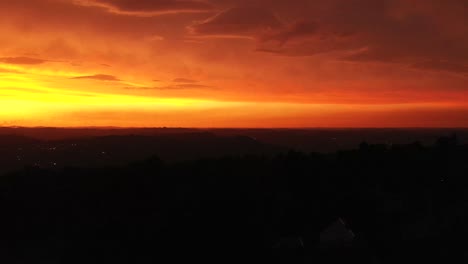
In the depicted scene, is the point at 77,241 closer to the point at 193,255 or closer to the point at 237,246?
the point at 193,255

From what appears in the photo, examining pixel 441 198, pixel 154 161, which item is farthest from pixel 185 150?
pixel 441 198

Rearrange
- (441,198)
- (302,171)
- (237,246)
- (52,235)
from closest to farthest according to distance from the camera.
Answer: (237,246) < (52,235) < (441,198) < (302,171)

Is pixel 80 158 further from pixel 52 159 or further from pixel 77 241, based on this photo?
pixel 77 241

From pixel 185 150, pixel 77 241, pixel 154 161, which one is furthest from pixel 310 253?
pixel 185 150

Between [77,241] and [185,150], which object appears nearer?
[77,241]

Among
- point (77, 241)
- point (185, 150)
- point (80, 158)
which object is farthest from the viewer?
point (185, 150)

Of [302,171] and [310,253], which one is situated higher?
[302,171]
